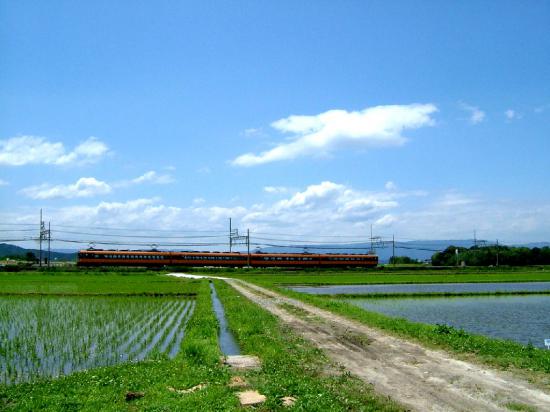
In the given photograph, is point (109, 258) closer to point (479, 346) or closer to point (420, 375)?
point (479, 346)

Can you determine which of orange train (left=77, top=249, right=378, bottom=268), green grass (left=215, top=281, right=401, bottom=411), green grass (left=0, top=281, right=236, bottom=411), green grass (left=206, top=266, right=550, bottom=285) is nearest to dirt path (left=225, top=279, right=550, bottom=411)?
green grass (left=215, top=281, right=401, bottom=411)

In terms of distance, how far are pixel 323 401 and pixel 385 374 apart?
10.4 ft

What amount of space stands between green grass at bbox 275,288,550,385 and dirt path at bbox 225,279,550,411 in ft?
2.10

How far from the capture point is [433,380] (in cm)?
1115

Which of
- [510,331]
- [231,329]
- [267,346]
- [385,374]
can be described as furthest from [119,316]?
[510,331]

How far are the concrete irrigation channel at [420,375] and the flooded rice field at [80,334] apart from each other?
18.3 ft

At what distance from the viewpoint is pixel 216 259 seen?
83562 mm

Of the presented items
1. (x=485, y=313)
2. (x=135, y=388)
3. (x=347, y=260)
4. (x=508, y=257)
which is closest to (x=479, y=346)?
(x=135, y=388)

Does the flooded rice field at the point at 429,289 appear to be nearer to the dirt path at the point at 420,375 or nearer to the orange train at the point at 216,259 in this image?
the dirt path at the point at 420,375

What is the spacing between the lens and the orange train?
245ft

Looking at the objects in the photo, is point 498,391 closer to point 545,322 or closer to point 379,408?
point 379,408

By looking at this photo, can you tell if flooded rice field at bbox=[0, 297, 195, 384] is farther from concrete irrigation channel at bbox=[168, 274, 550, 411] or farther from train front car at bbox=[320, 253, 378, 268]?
train front car at bbox=[320, 253, 378, 268]

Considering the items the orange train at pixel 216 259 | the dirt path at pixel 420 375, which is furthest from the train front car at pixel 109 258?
the dirt path at pixel 420 375

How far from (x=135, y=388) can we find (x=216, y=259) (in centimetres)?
7340
